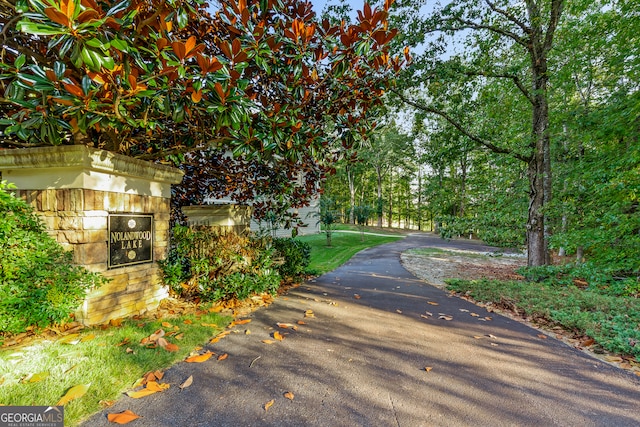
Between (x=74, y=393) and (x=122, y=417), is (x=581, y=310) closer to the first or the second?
(x=122, y=417)

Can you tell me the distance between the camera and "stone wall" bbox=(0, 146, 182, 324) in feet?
9.75

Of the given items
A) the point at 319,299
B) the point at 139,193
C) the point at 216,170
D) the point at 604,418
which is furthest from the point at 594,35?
the point at 139,193

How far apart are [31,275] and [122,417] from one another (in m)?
1.91

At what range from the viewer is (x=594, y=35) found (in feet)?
19.7

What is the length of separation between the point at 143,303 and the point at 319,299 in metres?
2.65

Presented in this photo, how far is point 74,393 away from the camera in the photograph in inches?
75.5

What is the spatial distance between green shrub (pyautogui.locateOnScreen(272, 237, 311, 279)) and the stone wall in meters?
3.01

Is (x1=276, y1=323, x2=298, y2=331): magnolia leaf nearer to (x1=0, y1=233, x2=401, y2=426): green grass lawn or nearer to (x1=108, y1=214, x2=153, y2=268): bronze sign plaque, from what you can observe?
(x1=0, y1=233, x2=401, y2=426): green grass lawn

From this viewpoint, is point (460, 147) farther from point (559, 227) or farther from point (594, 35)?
point (559, 227)

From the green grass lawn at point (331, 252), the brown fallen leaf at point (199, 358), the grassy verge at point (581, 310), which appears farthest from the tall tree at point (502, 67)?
the brown fallen leaf at point (199, 358)

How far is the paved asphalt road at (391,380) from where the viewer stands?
1.92 m

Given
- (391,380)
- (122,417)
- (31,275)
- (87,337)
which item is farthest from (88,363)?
(391,380)

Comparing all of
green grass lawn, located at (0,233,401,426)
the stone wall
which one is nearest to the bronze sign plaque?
the stone wall

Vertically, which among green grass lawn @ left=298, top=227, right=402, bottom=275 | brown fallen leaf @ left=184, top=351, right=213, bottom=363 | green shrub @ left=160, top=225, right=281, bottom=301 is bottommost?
green grass lawn @ left=298, top=227, right=402, bottom=275
